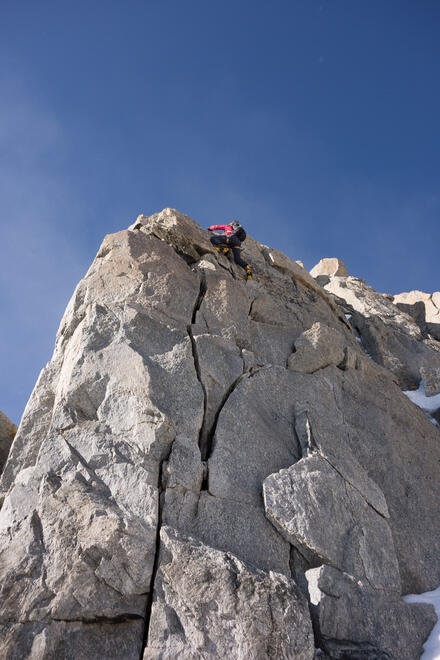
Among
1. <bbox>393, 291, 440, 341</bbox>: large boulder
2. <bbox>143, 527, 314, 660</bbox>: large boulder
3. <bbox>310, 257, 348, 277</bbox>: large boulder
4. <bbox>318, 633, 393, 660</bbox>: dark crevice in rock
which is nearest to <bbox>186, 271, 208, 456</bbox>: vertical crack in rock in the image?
<bbox>143, 527, 314, 660</bbox>: large boulder

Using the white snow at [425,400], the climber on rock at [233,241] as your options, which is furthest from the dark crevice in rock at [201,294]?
the white snow at [425,400]

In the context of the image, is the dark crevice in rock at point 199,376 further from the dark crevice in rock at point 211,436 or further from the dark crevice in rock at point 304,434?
the dark crevice in rock at point 304,434

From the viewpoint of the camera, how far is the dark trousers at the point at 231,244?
16.5m

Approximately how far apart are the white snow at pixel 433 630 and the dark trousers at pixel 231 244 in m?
10.8

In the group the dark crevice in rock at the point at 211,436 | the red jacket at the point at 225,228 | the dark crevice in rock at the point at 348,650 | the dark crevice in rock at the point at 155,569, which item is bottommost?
the dark crevice in rock at the point at 348,650

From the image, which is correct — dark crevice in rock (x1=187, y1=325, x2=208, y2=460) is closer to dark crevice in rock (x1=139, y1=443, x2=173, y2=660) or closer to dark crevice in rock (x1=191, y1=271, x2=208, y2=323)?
dark crevice in rock (x1=191, y1=271, x2=208, y2=323)

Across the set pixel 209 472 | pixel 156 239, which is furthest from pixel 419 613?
pixel 156 239

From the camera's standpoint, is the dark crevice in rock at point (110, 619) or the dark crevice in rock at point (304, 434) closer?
the dark crevice in rock at point (110, 619)

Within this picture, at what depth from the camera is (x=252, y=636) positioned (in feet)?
22.2

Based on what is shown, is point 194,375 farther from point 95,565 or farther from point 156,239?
point 156,239

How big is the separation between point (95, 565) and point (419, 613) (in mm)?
5697

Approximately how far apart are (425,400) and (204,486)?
11.9 meters

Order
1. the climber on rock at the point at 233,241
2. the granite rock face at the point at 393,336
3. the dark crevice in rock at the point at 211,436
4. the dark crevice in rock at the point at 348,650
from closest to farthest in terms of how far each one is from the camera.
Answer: the dark crevice in rock at the point at 348,650
the dark crevice in rock at the point at 211,436
the climber on rock at the point at 233,241
the granite rock face at the point at 393,336

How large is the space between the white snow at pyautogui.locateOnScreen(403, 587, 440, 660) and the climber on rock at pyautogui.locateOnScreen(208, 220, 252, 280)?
10167mm
